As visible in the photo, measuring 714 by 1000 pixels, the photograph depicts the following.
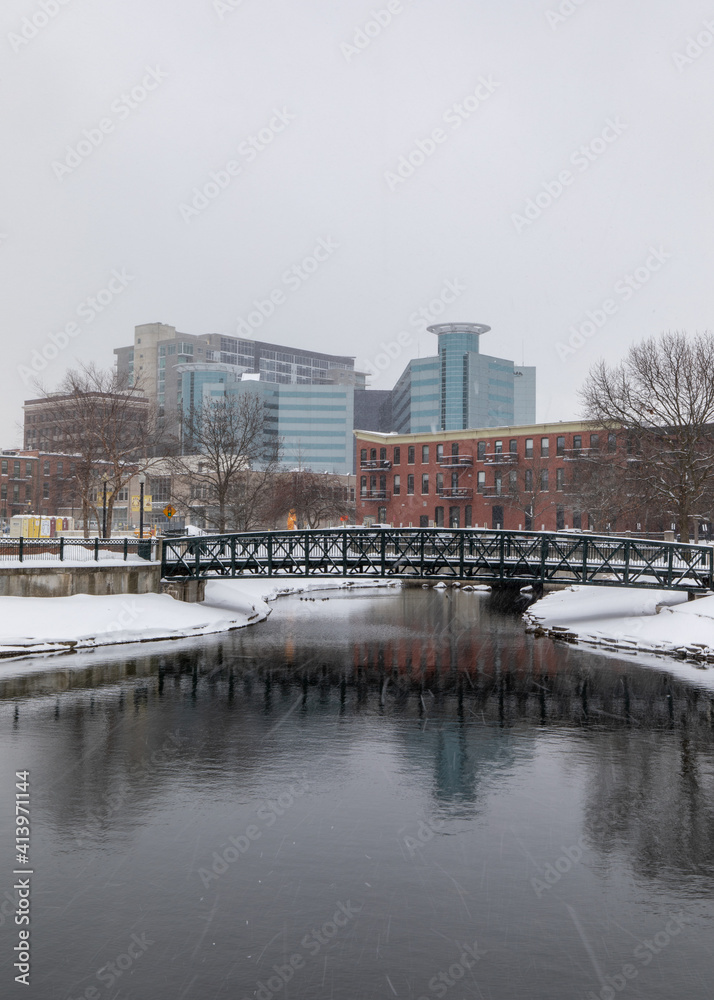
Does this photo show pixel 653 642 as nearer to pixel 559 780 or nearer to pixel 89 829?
pixel 559 780

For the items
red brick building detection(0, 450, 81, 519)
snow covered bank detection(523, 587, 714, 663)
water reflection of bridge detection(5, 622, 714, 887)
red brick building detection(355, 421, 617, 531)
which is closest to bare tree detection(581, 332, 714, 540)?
snow covered bank detection(523, 587, 714, 663)

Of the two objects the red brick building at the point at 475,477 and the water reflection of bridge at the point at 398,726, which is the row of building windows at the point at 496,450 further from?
the water reflection of bridge at the point at 398,726

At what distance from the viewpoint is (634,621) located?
38.8 meters

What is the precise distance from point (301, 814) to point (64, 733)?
783 centimetres

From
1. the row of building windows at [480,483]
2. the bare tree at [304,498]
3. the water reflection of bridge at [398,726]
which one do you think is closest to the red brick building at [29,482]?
the row of building windows at [480,483]

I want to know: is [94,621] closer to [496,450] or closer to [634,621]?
[634,621]

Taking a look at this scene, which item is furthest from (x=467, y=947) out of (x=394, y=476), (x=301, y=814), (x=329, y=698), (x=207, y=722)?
(x=394, y=476)

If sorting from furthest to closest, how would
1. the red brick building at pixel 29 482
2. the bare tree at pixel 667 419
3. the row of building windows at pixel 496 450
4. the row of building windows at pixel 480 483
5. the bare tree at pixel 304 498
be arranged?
the red brick building at pixel 29 482 < the row of building windows at pixel 480 483 < the row of building windows at pixel 496 450 < the bare tree at pixel 304 498 < the bare tree at pixel 667 419

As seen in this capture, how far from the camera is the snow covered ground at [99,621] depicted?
107ft

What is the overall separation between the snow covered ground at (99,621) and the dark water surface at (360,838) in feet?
16.7

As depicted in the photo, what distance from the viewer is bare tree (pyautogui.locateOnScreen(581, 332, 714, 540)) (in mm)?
48750

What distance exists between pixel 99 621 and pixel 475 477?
209ft

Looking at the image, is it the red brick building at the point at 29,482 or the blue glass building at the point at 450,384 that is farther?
the blue glass building at the point at 450,384

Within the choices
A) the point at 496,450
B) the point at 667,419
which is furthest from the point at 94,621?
the point at 496,450
